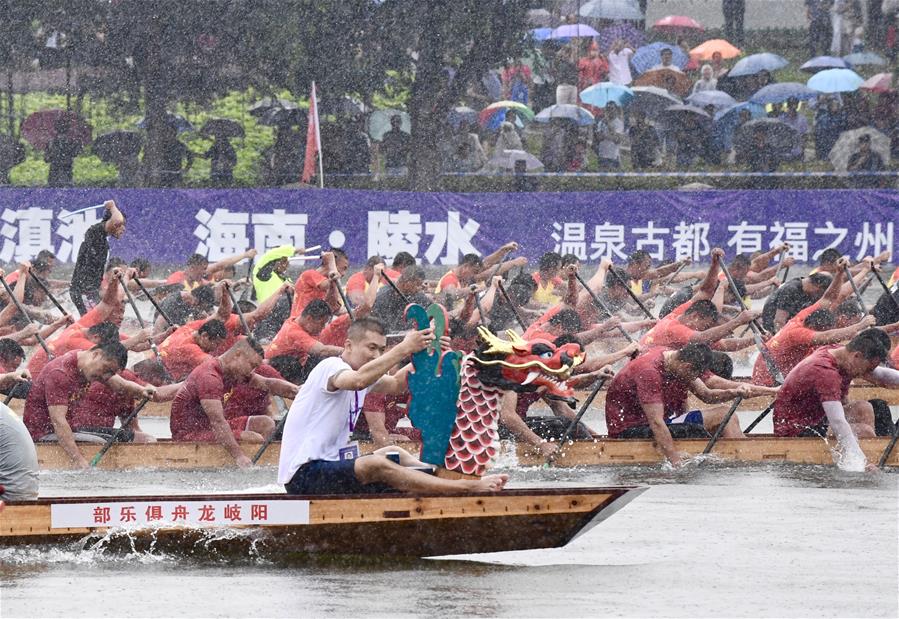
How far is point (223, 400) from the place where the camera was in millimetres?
14188

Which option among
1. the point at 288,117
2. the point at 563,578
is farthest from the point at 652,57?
the point at 563,578

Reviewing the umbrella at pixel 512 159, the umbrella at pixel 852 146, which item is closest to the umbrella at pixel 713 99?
Answer: the umbrella at pixel 852 146

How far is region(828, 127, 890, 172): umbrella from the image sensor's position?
2684 cm

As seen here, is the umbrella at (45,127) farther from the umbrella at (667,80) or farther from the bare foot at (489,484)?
the bare foot at (489,484)

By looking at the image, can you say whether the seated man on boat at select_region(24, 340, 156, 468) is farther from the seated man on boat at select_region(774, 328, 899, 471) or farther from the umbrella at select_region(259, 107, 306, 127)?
the umbrella at select_region(259, 107, 306, 127)

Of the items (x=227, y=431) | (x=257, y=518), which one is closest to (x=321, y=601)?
(x=257, y=518)

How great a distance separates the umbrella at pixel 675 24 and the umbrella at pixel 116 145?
899 cm

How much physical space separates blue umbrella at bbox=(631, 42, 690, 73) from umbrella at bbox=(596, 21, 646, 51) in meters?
0.39

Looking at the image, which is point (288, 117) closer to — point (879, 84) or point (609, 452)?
point (879, 84)

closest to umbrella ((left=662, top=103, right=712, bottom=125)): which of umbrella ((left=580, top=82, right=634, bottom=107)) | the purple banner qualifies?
umbrella ((left=580, top=82, right=634, bottom=107))

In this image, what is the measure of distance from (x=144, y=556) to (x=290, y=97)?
2007cm

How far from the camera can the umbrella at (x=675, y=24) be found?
30.9 meters

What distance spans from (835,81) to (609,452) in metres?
15.0

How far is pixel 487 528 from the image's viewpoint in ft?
32.1
